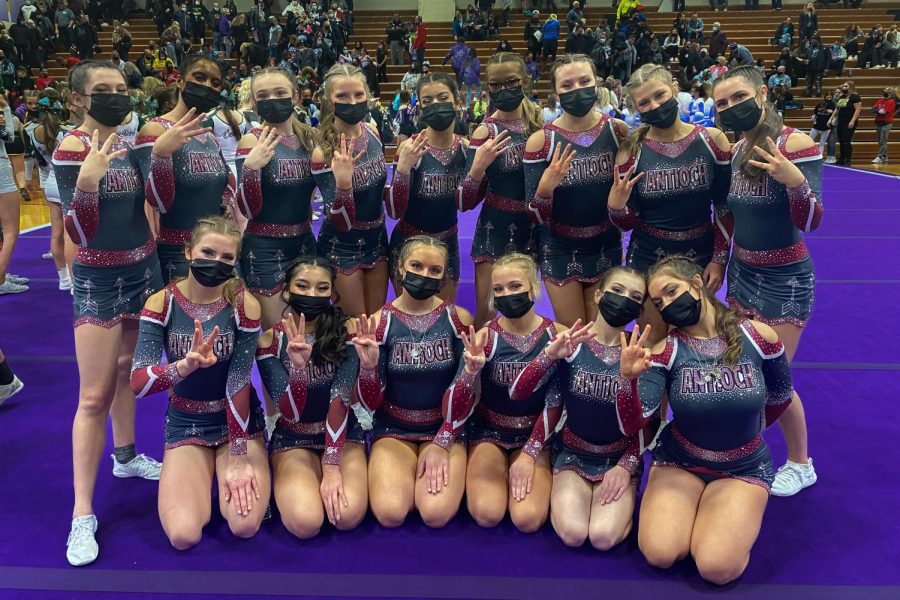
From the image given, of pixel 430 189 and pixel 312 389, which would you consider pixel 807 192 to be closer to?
pixel 430 189

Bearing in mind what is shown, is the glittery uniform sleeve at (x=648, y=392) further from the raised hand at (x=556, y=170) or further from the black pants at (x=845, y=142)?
the black pants at (x=845, y=142)

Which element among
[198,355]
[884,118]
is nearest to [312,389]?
[198,355]

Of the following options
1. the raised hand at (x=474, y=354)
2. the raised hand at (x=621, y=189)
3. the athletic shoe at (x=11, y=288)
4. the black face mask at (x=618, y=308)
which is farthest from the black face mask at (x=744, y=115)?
the athletic shoe at (x=11, y=288)

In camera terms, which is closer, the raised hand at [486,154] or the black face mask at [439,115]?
the raised hand at [486,154]

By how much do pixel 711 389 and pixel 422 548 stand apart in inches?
48.5

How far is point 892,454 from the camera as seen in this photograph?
3.38 metres

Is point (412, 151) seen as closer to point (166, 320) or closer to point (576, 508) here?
point (166, 320)

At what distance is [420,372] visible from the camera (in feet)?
10.0

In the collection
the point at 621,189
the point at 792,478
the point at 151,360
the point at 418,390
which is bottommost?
the point at 792,478

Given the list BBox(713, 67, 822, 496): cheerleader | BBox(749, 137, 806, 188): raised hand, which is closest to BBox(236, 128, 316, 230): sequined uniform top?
BBox(713, 67, 822, 496): cheerleader

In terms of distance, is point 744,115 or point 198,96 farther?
point 198,96

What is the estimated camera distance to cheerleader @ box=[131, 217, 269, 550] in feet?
9.13

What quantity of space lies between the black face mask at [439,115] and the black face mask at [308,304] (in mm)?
1062

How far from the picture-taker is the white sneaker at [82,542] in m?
2.64
